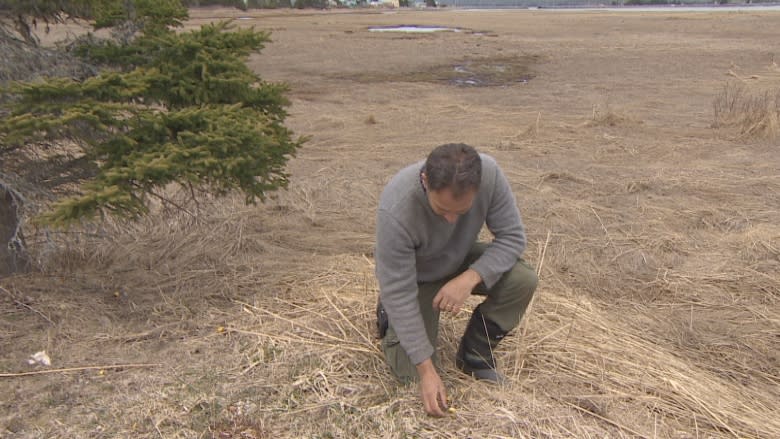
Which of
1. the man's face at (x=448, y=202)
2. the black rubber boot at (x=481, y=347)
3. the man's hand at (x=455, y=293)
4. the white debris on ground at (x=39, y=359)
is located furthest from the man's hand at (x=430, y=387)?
the white debris on ground at (x=39, y=359)

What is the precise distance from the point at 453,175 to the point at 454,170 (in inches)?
0.7

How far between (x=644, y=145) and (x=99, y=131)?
635 cm

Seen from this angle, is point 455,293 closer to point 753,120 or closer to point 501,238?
point 501,238

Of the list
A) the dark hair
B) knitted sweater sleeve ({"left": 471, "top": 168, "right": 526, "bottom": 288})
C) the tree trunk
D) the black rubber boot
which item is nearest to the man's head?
the dark hair

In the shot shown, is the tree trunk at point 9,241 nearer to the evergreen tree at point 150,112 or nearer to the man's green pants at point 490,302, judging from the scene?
the evergreen tree at point 150,112

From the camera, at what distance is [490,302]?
2.57 metres

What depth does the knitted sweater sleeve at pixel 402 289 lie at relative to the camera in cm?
224

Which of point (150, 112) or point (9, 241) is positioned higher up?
point (150, 112)

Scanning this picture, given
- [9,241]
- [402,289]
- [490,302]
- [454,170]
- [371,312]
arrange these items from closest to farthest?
[454,170] < [402,289] < [490,302] < [371,312] < [9,241]

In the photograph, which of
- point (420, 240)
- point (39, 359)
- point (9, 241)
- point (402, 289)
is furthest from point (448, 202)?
point (9, 241)

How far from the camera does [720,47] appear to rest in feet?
65.5

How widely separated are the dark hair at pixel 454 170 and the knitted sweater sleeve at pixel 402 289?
0.31m

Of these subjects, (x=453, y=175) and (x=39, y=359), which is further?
(x=39, y=359)

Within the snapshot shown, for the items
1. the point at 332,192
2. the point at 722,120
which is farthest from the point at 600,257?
the point at 722,120
